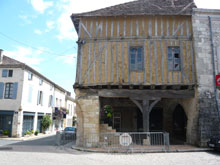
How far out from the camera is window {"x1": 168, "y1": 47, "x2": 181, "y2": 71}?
1088 cm

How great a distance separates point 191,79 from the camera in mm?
10688

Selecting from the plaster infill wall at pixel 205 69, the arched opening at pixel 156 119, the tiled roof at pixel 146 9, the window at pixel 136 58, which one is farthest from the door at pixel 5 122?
the plaster infill wall at pixel 205 69

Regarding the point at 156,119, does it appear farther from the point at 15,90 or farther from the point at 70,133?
the point at 15,90

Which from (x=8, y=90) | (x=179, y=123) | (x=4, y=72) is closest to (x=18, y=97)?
(x=8, y=90)

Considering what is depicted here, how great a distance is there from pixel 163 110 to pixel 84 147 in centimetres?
874

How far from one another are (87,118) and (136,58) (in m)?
4.53

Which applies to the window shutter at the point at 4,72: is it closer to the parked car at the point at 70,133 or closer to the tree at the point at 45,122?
the tree at the point at 45,122

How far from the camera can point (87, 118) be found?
34.2 feet

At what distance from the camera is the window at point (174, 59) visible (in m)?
10.9

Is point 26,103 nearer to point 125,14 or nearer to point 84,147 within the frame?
point 84,147

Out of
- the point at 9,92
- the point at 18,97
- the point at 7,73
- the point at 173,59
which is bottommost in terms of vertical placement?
the point at 18,97

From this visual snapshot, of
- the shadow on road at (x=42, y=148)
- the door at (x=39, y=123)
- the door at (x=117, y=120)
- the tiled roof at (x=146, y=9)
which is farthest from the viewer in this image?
the door at (x=39, y=123)

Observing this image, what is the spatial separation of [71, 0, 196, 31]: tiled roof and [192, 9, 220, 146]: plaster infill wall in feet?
3.51

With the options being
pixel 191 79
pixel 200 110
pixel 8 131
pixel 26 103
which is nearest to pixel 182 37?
pixel 191 79
